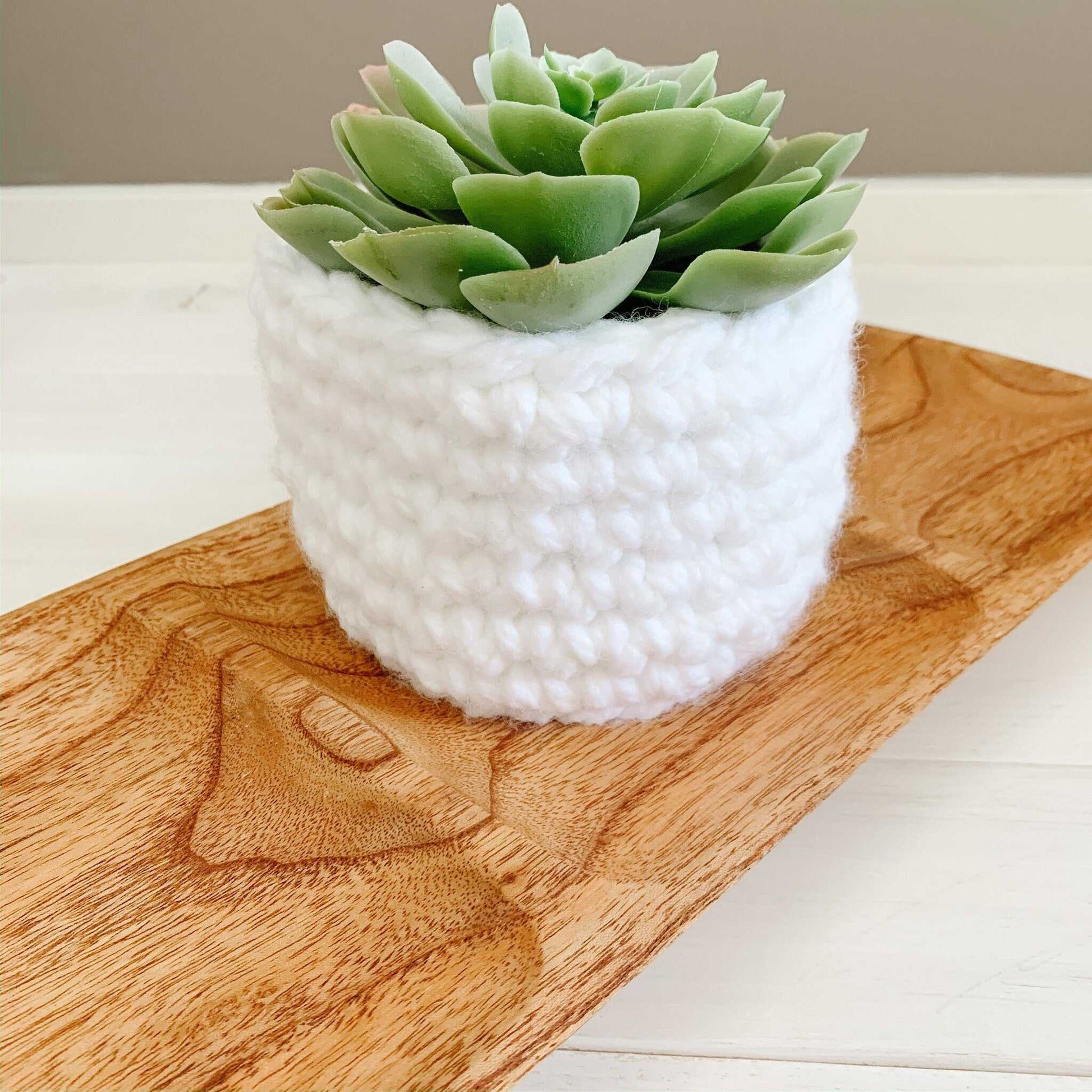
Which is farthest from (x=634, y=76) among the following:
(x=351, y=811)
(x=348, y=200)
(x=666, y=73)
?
(x=351, y=811)

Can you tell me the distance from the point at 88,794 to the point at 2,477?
0.40 meters

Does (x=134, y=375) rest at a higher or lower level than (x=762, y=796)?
higher

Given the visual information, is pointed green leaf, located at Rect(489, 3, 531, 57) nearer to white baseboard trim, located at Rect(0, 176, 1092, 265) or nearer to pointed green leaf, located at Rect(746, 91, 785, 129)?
pointed green leaf, located at Rect(746, 91, 785, 129)

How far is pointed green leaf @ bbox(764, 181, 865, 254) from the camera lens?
397mm

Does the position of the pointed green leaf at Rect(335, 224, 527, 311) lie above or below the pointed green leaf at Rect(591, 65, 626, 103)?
below

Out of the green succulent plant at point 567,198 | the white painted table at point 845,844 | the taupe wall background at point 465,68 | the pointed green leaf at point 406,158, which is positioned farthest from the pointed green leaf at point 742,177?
the taupe wall background at point 465,68

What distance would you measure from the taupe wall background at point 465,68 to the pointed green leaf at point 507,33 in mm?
630

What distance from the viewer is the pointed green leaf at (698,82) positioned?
43cm

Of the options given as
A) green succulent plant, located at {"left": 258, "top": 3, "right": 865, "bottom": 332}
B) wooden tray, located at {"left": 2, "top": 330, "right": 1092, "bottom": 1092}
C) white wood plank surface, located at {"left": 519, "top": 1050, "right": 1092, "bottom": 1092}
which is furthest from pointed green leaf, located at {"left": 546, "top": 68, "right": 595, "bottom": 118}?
white wood plank surface, located at {"left": 519, "top": 1050, "right": 1092, "bottom": 1092}

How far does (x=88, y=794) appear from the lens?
0.41 metres

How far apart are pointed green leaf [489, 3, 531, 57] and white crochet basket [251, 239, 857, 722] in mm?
120

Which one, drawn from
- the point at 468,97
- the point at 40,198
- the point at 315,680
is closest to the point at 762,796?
the point at 315,680

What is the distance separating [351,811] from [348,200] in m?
0.22

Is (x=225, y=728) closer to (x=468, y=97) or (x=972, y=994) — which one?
(x=972, y=994)
